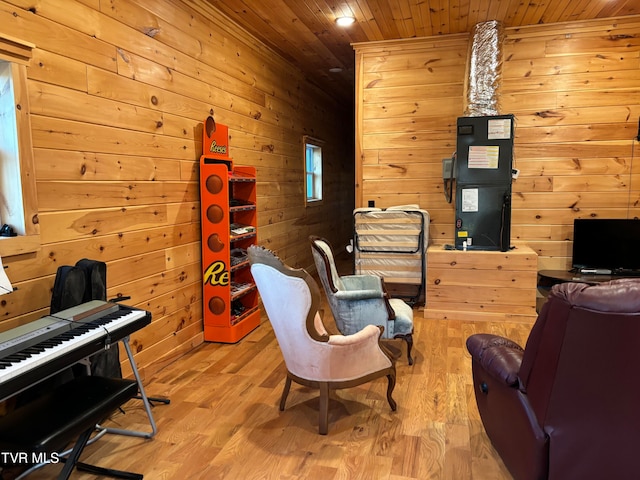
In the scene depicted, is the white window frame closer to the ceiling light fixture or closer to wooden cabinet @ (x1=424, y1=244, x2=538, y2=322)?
the ceiling light fixture

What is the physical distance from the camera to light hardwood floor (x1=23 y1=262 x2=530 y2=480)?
7.12 feet

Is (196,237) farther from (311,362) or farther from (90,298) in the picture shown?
(311,362)

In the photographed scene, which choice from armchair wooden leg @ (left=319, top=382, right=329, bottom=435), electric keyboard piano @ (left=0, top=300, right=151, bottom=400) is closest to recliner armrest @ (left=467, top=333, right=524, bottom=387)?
armchair wooden leg @ (left=319, top=382, right=329, bottom=435)

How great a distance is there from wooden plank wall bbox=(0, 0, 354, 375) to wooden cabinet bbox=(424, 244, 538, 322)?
1.96 m

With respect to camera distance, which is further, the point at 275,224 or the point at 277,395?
the point at 275,224

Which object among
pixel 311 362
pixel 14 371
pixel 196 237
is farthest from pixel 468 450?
pixel 196 237

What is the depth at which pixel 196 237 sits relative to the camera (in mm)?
3791

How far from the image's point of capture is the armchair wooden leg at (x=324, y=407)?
8.04 ft

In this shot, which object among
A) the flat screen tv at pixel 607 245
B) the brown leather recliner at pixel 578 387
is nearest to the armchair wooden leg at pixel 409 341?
the brown leather recliner at pixel 578 387

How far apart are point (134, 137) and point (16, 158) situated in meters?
0.90

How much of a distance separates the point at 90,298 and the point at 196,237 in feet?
4.65

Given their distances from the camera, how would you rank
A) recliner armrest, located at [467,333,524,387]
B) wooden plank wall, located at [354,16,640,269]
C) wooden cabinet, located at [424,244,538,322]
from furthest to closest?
wooden plank wall, located at [354,16,640,269] < wooden cabinet, located at [424,244,538,322] < recliner armrest, located at [467,333,524,387]

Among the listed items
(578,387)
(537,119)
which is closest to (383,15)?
(537,119)

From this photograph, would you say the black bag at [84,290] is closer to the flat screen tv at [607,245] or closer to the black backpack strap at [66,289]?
the black backpack strap at [66,289]
